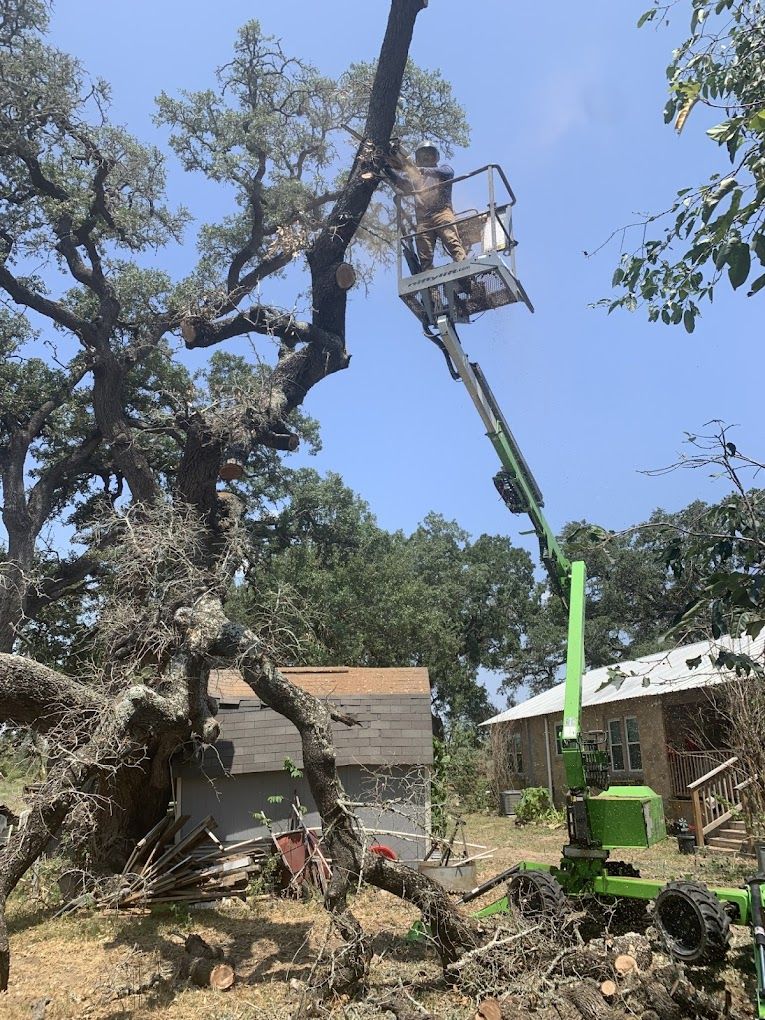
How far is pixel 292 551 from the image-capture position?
72.2ft

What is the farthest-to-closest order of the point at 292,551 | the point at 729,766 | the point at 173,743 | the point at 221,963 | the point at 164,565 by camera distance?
the point at 292,551 < the point at 729,766 < the point at 173,743 < the point at 164,565 < the point at 221,963

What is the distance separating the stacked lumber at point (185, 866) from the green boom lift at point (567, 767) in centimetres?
350

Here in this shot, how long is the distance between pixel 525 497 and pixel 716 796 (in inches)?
321

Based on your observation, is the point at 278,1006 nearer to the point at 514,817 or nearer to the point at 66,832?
the point at 66,832

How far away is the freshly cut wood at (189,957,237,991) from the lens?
24.1ft

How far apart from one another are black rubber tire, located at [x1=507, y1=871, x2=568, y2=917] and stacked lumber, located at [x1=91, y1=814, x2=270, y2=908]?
394cm

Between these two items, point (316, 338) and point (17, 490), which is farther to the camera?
point (17, 490)

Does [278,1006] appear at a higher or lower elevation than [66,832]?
lower

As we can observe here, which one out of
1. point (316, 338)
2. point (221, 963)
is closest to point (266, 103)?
point (316, 338)

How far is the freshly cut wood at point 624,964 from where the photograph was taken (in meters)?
6.57

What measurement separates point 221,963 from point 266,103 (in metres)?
14.5

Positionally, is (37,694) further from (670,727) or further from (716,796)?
(670,727)

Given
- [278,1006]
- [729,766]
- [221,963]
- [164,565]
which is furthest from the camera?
[729,766]

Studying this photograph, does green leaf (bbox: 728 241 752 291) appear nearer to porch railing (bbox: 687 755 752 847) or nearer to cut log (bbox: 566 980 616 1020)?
cut log (bbox: 566 980 616 1020)
